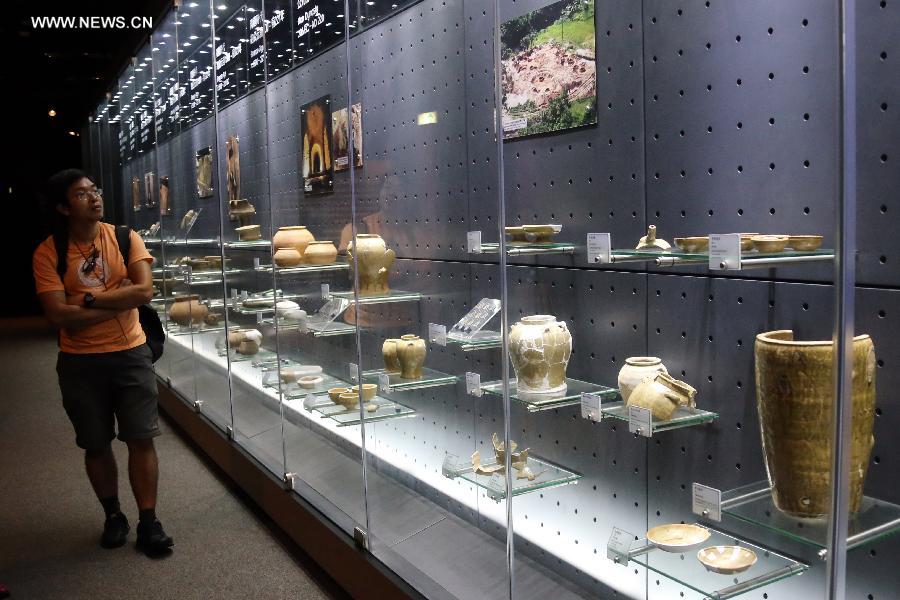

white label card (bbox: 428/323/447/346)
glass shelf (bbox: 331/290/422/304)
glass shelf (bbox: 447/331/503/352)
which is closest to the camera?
glass shelf (bbox: 447/331/503/352)

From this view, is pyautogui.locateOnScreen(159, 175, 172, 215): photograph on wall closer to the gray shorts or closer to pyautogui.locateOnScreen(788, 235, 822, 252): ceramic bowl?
the gray shorts

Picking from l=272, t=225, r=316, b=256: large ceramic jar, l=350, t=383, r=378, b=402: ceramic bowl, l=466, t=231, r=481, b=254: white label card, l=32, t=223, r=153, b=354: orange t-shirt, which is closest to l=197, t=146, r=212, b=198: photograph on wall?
l=272, t=225, r=316, b=256: large ceramic jar

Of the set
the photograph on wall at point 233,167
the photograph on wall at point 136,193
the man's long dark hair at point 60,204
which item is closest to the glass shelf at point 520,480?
the man's long dark hair at point 60,204

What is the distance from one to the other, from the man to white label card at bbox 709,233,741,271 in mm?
2739

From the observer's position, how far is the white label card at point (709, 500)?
1.79 metres

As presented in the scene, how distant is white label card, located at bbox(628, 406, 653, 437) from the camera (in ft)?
6.66

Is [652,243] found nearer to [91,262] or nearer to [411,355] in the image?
[411,355]

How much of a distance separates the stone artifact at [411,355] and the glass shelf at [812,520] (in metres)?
1.45

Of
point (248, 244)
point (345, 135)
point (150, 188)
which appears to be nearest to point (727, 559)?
point (345, 135)

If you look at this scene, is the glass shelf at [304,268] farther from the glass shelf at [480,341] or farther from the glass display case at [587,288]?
the glass shelf at [480,341]

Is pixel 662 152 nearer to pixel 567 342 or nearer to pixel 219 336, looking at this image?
pixel 567 342

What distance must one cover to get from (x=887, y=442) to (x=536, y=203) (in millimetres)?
1350

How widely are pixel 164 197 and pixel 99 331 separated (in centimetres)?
336
